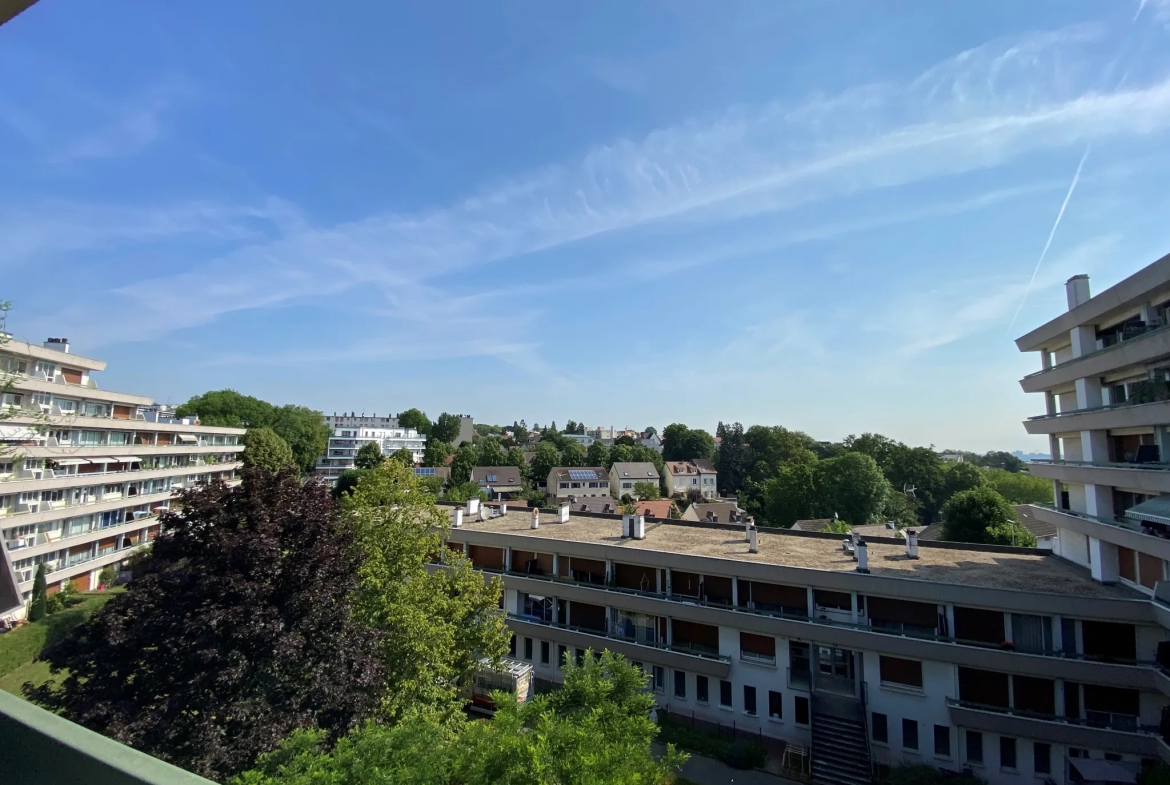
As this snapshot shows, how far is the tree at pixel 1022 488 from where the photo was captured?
2378 inches

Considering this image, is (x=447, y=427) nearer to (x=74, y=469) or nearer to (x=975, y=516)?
(x=74, y=469)

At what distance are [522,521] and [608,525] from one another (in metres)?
4.79

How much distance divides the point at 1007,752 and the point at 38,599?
132ft

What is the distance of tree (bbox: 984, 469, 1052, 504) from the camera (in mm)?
60406

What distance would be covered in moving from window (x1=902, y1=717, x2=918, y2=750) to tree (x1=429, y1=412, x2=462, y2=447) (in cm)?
10177

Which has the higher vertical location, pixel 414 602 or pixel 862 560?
pixel 862 560

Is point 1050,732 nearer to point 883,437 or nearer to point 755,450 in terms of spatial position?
point 883,437

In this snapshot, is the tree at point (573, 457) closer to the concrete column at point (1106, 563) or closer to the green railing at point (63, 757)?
the concrete column at point (1106, 563)

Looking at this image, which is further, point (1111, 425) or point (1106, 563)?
point (1106, 563)

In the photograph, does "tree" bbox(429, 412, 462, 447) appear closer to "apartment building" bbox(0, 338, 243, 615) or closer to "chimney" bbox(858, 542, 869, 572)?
"apartment building" bbox(0, 338, 243, 615)

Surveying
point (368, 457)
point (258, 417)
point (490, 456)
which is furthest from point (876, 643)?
point (258, 417)

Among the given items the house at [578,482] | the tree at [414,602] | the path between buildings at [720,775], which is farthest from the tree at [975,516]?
the house at [578,482]

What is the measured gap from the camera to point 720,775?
1761 cm

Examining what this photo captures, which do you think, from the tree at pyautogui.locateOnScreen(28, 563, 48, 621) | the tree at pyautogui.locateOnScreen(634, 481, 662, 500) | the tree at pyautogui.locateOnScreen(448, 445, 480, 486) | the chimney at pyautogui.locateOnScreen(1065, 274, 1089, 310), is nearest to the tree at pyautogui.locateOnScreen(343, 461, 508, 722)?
the tree at pyautogui.locateOnScreen(28, 563, 48, 621)
